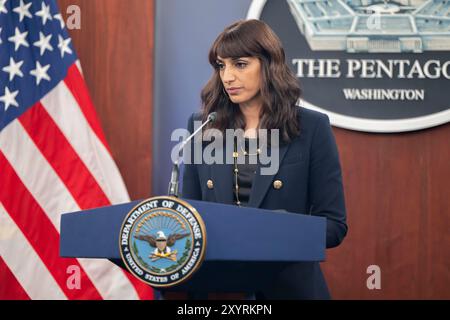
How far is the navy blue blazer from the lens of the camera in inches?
78.8

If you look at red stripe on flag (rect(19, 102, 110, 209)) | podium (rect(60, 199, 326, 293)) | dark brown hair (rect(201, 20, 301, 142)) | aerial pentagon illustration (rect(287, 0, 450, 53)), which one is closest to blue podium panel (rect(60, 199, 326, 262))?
podium (rect(60, 199, 326, 293))

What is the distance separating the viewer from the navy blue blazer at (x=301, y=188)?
2002 millimetres

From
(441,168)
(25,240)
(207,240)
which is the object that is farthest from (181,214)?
(441,168)

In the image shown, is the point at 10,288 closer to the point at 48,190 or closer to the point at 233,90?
the point at 48,190

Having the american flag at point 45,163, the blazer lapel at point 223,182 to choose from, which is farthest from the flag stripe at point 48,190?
the blazer lapel at point 223,182

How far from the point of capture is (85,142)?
3.40 meters

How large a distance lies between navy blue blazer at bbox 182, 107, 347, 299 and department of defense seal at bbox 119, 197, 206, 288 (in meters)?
0.46

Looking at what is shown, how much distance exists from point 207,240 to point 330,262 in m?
2.04

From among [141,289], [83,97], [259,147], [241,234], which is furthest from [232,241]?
[83,97]

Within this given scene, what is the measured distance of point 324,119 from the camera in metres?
2.20

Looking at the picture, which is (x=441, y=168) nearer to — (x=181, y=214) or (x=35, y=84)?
(x=35, y=84)

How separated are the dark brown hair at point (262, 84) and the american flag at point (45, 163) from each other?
129 cm

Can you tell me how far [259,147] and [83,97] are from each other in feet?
5.05

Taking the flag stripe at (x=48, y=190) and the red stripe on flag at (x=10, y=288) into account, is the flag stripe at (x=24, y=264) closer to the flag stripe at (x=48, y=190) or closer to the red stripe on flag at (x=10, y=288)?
the red stripe on flag at (x=10, y=288)
